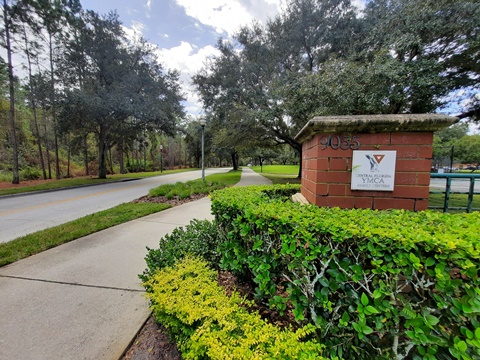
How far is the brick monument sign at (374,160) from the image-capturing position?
1.79 meters

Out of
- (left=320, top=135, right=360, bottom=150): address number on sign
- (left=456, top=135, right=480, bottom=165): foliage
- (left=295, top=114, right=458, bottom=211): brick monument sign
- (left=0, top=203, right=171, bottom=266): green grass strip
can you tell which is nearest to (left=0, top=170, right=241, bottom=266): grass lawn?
(left=0, top=203, right=171, bottom=266): green grass strip

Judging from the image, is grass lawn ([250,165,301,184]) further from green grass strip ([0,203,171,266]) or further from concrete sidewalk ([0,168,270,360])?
concrete sidewalk ([0,168,270,360])

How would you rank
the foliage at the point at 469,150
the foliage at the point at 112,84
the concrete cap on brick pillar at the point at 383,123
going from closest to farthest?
the concrete cap on brick pillar at the point at 383,123 < the foliage at the point at 112,84 < the foliage at the point at 469,150

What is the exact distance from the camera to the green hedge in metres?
1.01

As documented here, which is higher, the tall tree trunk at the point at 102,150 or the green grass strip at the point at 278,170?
the tall tree trunk at the point at 102,150

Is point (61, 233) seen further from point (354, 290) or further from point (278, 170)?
point (278, 170)

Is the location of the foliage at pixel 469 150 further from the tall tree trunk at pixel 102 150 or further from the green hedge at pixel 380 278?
the tall tree trunk at pixel 102 150

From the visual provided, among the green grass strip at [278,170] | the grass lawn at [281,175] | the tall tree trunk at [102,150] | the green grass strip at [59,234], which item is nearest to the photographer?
the green grass strip at [59,234]

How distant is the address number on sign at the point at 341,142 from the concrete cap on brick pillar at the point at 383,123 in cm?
5

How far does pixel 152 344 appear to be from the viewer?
61.5 inches

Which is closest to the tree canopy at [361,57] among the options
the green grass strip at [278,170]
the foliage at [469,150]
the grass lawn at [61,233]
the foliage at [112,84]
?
the foliage at [112,84]

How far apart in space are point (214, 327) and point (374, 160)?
72.4 inches

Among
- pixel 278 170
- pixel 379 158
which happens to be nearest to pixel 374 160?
pixel 379 158

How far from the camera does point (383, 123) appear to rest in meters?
1.79
